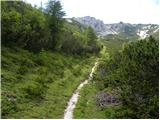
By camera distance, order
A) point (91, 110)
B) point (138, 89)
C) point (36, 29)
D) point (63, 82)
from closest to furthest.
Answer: point (138, 89), point (91, 110), point (63, 82), point (36, 29)

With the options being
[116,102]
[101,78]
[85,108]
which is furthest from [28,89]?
[101,78]

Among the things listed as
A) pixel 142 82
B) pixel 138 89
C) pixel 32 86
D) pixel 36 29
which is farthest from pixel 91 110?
pixel 36 29

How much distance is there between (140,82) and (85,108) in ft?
22.2

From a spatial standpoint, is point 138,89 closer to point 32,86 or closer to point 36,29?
point 32,86

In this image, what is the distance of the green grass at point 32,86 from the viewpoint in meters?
28.7

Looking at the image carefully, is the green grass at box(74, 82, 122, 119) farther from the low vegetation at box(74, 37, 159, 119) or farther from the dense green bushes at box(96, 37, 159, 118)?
the dense green bushes at box(96, 37, 159, 118)

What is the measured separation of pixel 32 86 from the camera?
35.4m

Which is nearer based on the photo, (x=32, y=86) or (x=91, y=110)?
(x=91, y=110)

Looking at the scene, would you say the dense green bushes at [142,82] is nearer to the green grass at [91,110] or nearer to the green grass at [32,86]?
the green grass at [91,110]

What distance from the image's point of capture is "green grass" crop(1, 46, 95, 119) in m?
28.7

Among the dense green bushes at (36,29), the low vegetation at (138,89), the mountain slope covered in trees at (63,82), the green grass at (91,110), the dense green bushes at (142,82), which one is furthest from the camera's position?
the dense green bushes at (36,29)

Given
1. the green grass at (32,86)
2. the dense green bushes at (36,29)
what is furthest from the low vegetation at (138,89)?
the dense green bushes at (36,29)

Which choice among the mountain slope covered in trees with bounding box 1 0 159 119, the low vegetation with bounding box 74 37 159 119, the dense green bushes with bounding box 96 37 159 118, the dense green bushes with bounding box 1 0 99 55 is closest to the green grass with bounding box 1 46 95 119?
the mountain slope covered in trees with bounding box 1 0 159 119

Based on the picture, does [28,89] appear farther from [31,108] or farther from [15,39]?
[15,39]
